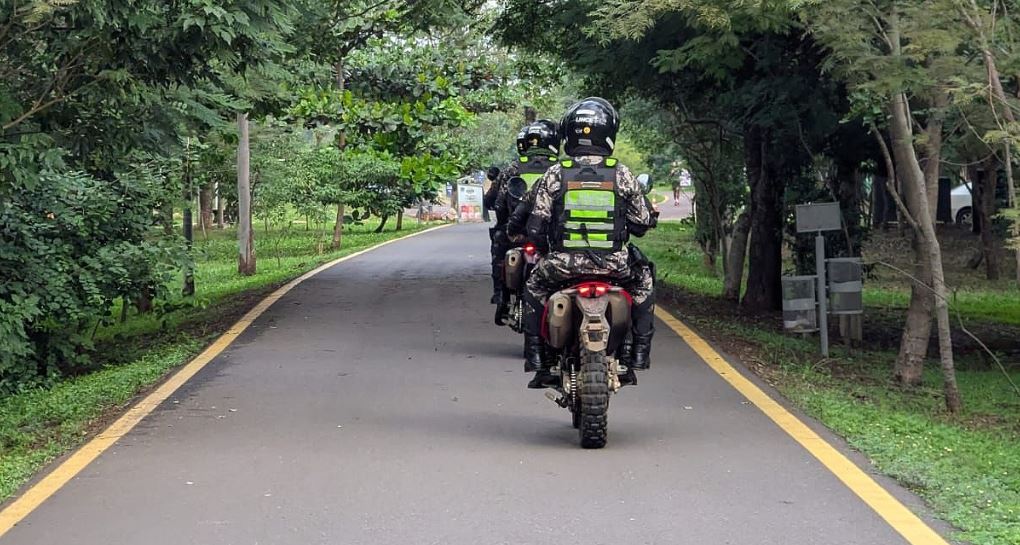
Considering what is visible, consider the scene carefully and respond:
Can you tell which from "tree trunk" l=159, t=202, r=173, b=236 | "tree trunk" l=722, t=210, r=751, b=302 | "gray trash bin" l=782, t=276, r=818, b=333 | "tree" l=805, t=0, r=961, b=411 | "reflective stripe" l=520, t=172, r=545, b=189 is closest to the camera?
"tree" l=805, t=0, r=961, b=411

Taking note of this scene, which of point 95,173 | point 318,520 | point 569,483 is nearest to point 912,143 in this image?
point 569,483

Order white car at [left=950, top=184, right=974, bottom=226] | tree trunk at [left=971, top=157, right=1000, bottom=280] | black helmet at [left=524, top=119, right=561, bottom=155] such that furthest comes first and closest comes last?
white car at [left=950, top=184, right=974, bottom=226] → tree trunk at [left=971, top=157, right=1000, bottom=280] → black helmet at [left=524, top=119, right=561, bottom=155]

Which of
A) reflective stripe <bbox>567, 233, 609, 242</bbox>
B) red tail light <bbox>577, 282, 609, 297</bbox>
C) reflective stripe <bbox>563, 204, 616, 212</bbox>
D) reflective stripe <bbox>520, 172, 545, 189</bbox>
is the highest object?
reflective stripe <bbox>520, 172, 545, 189</bbox>

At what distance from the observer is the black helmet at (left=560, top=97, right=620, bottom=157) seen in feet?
26.1

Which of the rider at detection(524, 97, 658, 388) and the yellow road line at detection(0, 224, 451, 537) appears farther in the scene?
the rider at detection(524, 97, 658, 388)

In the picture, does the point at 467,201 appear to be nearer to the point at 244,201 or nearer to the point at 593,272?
the point at 244,201

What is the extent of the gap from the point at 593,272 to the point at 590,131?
0.88 metres

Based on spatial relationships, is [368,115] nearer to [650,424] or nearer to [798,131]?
[798,131]

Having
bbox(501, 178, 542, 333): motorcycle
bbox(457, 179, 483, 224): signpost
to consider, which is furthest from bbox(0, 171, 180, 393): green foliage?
bbox(457, 179, 483, 224): signpost

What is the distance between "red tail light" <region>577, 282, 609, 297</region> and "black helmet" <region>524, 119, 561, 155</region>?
14.0ft

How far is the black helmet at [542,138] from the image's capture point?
1195 cm

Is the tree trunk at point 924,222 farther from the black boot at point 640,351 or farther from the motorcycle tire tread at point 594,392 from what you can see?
the motorcycle tire tread at point 594,392

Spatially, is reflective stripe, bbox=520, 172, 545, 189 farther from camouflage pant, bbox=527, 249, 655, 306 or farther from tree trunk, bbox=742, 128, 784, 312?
tree trunk, bbox=742, 128, 784, 312

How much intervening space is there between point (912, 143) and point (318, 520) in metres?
7.15
